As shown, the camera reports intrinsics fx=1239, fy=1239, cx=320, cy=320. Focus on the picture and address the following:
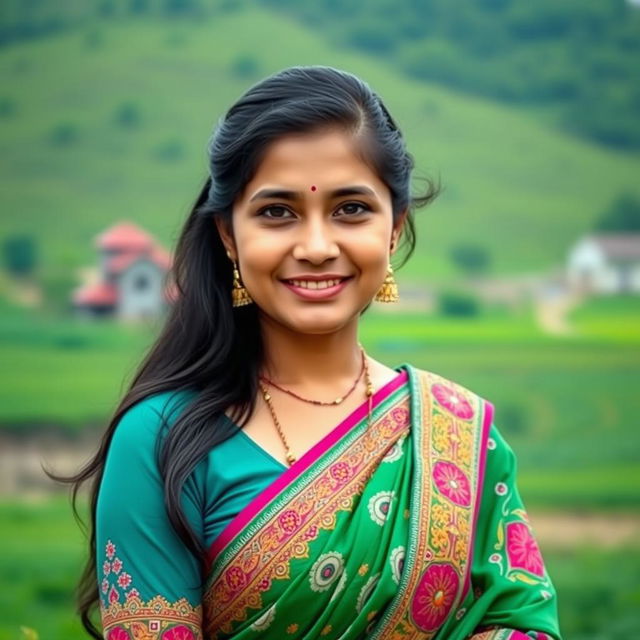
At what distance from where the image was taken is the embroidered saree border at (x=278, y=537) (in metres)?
2.15

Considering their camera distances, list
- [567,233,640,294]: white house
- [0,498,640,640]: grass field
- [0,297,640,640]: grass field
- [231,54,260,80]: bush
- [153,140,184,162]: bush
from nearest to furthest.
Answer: [0,498,640,640]: grass field → [0,297,640,640]: grass field → [153,140,184,162]: bush → [567,233,640,294]: white house → [231,54,260,80]: bush

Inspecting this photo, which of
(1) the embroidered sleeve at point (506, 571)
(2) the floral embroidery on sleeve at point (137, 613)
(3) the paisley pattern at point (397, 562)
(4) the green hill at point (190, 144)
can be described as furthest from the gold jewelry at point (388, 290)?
(4) the green hill at point (190, 144)

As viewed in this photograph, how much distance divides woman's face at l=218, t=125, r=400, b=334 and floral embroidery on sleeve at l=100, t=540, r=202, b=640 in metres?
0.52

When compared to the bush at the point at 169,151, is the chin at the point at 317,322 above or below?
above

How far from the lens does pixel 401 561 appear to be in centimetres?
221

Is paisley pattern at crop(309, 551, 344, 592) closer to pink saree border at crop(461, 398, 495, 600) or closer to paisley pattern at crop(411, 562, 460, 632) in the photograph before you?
paisley pattern at crop(411, 562, 460, 632)

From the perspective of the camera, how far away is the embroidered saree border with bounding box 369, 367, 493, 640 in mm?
2205

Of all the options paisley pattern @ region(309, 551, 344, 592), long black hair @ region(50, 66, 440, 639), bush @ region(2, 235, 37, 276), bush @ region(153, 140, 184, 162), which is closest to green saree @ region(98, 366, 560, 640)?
paisley pattern @ region(309, 551, 344, 592)

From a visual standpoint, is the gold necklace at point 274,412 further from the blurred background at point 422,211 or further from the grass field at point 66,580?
the blurred background at point 422,211

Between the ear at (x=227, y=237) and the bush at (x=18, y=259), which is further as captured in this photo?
the bush at (x=18, y=259)

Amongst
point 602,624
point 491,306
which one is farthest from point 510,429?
point 602,624

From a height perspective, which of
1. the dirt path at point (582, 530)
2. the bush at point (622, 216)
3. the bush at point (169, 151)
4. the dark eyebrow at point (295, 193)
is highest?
the dark eyebrow at point (295, 193)

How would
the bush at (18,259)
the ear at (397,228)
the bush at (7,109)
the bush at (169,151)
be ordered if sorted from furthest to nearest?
1. the bush at (169,151)
2. the bush at (7,109)
3. the bush at (18,259)
4. the ear at (397,228)

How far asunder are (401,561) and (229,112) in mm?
866
